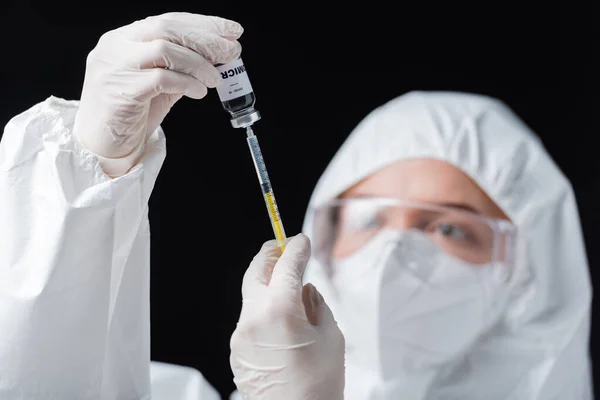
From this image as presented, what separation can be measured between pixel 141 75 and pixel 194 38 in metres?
0.11

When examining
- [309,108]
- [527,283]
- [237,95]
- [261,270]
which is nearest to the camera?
[237,95]

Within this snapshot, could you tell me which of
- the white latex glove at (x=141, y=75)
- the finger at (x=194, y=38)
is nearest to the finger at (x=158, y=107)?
the white latex glove at (x=141, y=75)

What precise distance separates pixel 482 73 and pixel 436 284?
2.63 feet

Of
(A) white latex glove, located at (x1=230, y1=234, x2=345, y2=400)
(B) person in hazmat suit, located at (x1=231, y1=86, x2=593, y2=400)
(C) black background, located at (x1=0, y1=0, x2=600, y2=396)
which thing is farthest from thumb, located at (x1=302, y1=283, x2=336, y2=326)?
(C) black background, located at (x1=0, y1=0, x2=600, y2=396)

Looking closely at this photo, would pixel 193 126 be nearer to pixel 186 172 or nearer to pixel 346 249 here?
pixel 186 172

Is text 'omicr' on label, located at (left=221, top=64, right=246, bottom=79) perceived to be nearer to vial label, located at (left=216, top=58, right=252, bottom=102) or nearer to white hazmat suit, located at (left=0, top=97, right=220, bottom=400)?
vial label, located at (left=216, top=58, right=252, bottom=102)

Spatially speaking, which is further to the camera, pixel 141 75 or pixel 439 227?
pixel 439 227

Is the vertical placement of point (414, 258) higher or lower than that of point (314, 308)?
lower

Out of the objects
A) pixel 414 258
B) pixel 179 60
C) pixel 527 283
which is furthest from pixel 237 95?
pixel 527 283

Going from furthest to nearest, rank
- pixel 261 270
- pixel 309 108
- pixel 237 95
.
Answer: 1. pixel 309 108
2. pixel 261 270
3. pixel 237 95

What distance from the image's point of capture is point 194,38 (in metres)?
1.05

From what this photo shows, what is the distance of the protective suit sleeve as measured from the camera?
1.06m

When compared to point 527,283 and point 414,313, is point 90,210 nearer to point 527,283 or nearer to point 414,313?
point 414,313

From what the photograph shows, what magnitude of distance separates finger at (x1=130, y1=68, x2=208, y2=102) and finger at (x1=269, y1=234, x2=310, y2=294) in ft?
1.03
